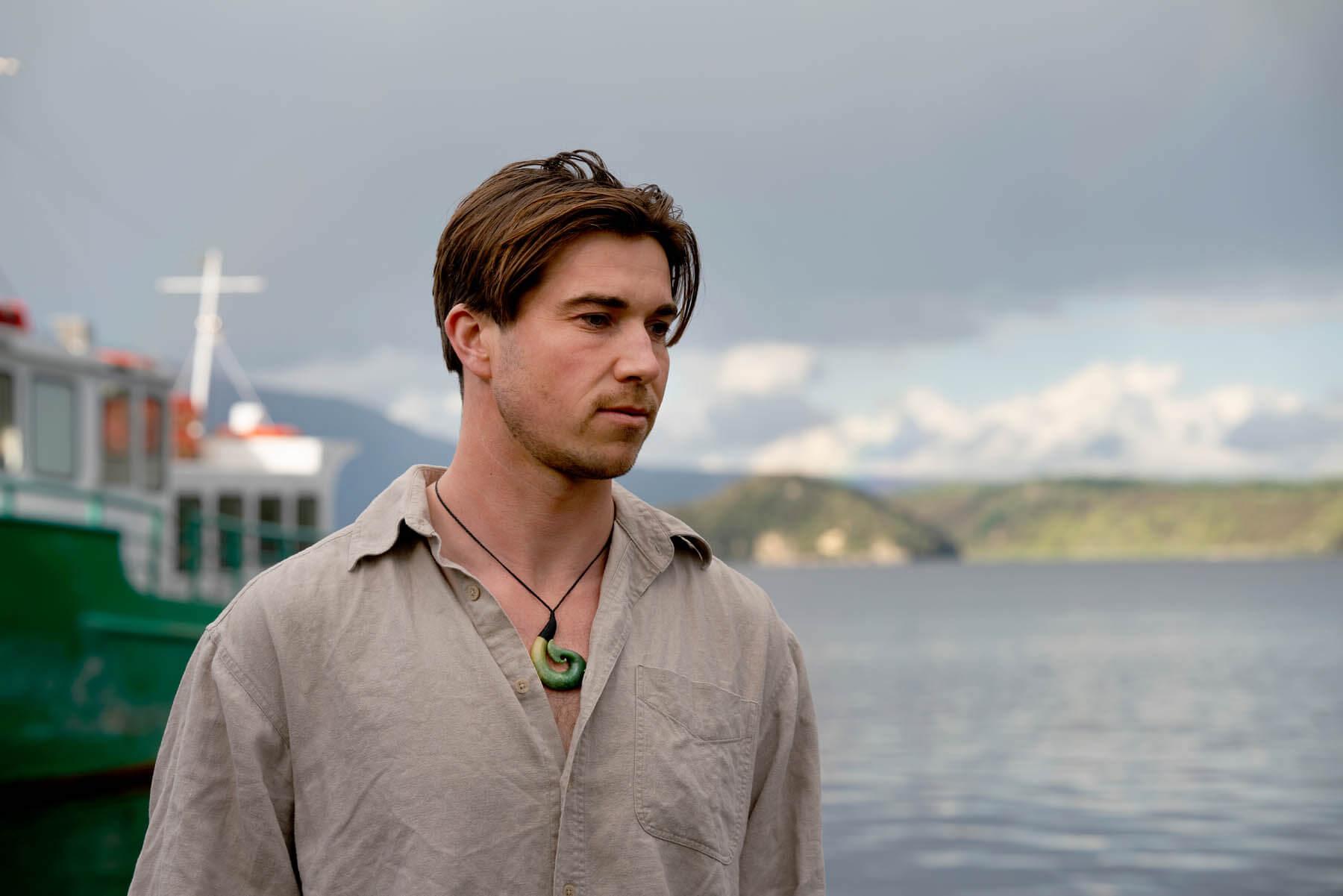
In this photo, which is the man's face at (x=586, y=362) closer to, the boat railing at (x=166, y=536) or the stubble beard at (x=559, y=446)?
the stubble beard at (x=559, y=446)

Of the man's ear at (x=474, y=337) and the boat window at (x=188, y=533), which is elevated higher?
the man's ear at (x=474, y=337)

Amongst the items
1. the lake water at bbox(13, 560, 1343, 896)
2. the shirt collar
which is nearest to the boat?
the lake water at bbox(13, 560, 1343, 896)

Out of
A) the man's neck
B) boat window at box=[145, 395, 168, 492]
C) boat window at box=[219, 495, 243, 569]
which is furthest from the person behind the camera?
boat window at box=[219, 495, 243, 569]

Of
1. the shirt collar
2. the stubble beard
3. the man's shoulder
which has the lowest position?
the man's shoulder

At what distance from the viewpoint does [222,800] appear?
2.10 metres

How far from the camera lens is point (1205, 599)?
405 feet

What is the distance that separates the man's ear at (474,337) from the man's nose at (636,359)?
21cm

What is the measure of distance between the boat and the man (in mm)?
10936

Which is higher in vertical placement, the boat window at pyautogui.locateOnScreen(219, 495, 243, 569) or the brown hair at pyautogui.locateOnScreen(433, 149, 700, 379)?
the brown hair at pyautogui.locateOnScreen(433, 149, 700, 379)

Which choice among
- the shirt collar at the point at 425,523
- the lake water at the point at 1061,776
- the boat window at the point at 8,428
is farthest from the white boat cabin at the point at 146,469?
the shirt collar at the point at 425,523

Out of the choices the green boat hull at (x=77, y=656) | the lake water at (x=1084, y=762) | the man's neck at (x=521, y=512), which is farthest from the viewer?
the lake water at (x=1084, y=762)

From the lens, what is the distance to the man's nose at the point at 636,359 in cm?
214

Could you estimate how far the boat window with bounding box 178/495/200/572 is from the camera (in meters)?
14.8

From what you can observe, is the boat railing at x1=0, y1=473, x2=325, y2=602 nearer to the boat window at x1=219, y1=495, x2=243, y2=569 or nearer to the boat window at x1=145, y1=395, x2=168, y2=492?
the boat window at x1=219, y1=495, x2=243, y2=569
